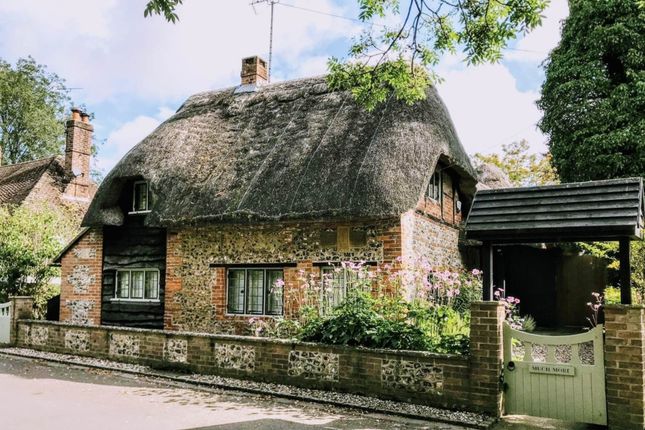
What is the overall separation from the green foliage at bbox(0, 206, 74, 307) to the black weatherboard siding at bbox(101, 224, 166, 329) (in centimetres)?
255

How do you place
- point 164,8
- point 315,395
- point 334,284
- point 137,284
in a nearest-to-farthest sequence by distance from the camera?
point 164,8 → point 315,395 → point 334,284 → point 137,284

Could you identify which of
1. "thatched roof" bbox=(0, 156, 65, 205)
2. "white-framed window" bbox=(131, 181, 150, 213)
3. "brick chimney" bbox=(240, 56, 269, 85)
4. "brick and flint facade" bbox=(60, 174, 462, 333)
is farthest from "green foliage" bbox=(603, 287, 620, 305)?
"thatched roof" bbox=(0, 156, 65, 205)

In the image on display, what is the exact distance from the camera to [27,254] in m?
15.0

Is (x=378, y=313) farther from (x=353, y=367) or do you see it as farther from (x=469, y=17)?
(x=469, y=17)

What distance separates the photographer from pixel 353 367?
24.4 feet

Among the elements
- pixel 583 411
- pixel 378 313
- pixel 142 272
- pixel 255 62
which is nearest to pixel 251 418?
pixel 378 313

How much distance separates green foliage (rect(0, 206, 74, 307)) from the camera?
1484 centimetres

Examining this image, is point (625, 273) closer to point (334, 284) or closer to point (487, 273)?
point (487, 273)

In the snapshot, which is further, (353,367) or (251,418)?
(353,367)

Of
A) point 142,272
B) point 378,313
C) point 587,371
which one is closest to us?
point 587,371

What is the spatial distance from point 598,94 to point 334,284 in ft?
35.5

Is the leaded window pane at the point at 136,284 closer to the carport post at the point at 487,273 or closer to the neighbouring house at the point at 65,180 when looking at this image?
the carport post at the point at 487,273

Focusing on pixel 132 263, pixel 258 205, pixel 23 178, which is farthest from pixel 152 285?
pixel 23 178

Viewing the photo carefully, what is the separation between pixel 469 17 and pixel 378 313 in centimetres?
462
